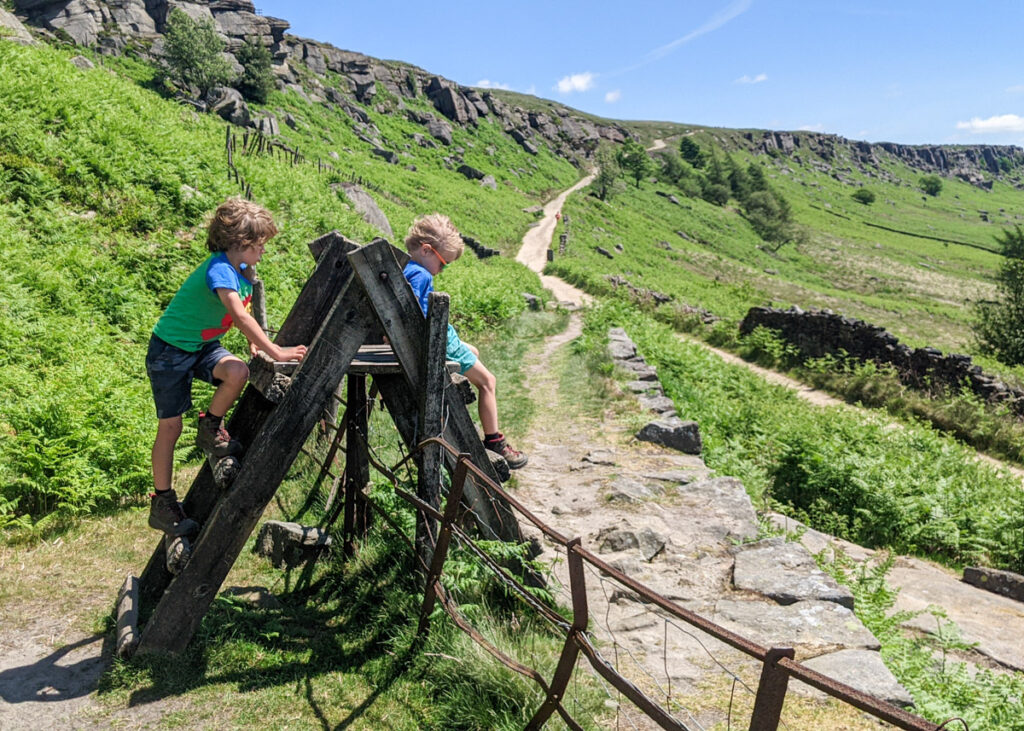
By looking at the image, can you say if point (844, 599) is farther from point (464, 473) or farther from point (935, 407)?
point (935, 407)

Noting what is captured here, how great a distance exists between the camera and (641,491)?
7.18 meters

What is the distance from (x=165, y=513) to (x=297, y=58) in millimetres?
82600

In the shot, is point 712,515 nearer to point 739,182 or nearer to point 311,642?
point 311,642

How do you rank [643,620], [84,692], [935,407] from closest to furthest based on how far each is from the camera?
[84,692]
[643,620]
[935,407]

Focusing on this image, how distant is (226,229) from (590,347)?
1100cm

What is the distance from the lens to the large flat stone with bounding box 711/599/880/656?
448 centimetres

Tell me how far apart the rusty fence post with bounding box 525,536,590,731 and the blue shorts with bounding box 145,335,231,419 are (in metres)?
2.51

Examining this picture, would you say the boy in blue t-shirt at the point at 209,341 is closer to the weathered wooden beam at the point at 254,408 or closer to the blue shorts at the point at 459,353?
the weathered wooden beam at the point at 254,408

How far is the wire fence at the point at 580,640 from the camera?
294 cm

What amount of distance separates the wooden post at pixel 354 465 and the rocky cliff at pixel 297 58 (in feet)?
89.4

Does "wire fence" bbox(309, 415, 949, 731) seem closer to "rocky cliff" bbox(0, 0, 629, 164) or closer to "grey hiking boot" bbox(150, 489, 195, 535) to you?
"grey hiking boot" bbox(150, 489, 195, 535)

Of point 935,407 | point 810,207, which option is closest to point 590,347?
point 935,407

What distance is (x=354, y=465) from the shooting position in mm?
5164

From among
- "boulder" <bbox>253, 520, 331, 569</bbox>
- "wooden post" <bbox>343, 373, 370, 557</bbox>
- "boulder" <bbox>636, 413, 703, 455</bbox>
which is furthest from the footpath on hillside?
"boulder" <bbox>253, 520, 331, 569</bbox>
